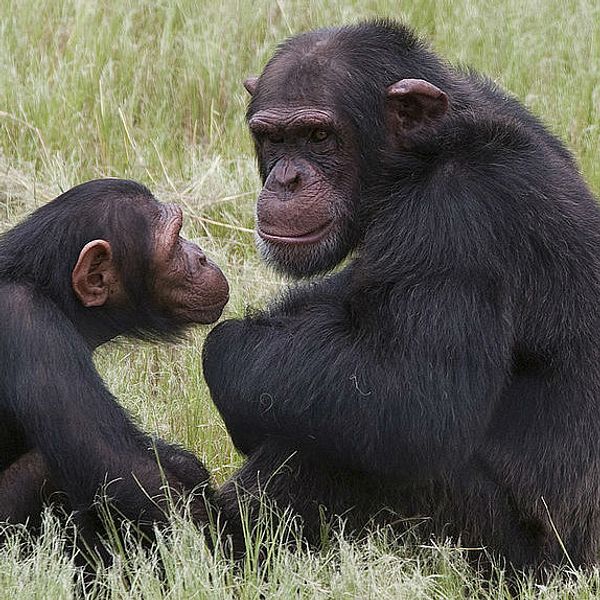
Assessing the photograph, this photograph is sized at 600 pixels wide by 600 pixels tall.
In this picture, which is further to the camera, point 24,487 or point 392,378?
point 24,487

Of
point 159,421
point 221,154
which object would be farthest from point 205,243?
point 159,421

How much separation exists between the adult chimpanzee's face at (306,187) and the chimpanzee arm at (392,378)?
370mm

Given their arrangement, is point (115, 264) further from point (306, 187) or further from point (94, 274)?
point (306, 187)

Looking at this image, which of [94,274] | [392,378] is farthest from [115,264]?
[392,378]

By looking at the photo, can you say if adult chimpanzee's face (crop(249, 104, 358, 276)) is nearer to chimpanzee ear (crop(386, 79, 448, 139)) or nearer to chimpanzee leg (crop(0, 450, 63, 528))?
chimpanzee ear (crop(386, 79, 448, 139))

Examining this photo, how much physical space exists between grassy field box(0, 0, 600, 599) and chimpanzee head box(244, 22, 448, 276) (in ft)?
4.55

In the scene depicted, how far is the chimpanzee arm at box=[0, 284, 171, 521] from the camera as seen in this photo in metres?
4.90

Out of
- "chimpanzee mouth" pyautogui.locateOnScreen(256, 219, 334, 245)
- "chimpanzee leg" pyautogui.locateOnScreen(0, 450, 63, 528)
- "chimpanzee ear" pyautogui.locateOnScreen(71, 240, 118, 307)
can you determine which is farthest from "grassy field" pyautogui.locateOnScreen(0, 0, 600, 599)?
"chimpanzee mouth" pyautogui.locateOnScreen(256, 219, 334, 245)

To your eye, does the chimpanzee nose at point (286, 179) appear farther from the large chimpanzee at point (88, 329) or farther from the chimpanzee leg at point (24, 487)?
the chimpanzee leg at point (24, 487)

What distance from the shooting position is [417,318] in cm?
472

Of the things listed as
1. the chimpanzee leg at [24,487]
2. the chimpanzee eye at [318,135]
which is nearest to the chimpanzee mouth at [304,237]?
the chimpanzee eye at [318,135]

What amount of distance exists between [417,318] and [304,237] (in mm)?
752

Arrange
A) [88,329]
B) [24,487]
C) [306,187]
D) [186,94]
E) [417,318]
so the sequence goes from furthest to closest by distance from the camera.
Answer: [186,94]
[88,329]
[306,187]
[24,487]
[417,318]

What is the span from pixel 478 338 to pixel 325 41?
140cm
